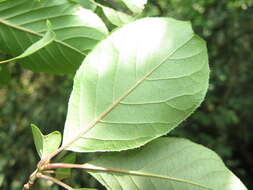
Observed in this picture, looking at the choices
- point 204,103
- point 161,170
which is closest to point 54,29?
point 161,170

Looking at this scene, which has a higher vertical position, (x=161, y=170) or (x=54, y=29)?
(x=54, y=29)

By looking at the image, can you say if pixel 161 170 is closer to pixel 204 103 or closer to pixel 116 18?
pixel 116 18

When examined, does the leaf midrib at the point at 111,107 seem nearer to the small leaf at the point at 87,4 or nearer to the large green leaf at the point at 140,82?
the large green leaf at the point at 140,82

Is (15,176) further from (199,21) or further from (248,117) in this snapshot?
(248,117)

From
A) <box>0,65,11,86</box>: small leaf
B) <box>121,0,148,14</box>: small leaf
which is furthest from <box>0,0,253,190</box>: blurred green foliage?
<box>121,0,148,14</box>: small leaf

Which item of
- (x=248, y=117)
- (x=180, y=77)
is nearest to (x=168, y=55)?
(x=180, y=77)
